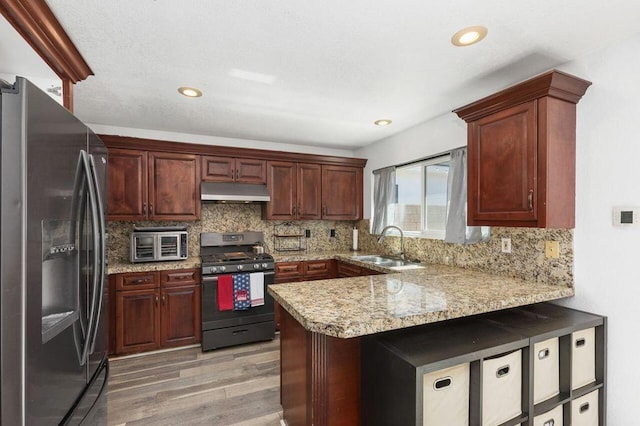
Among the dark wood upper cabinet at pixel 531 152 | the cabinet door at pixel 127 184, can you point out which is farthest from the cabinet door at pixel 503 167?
the cabinet door at pixel 127 184

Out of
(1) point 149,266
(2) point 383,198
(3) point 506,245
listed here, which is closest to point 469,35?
(3) point 506,245

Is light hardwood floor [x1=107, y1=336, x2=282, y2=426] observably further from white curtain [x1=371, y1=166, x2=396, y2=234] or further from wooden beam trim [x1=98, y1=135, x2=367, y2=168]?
wooden beam trim [x1=98, y1=135, x2=367, y2=168]

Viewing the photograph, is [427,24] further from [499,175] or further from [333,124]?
[333,124]

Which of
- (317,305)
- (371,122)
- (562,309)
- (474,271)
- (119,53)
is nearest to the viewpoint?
(317,305)

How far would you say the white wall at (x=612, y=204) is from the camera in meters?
1.68

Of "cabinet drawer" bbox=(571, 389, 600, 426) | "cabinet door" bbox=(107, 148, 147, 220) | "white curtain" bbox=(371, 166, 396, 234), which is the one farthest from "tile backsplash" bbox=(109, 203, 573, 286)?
"cabinet drawer" bbox=(571, 389, 600, 426)

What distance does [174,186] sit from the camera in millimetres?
3398

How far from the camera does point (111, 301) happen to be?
2.91 meters

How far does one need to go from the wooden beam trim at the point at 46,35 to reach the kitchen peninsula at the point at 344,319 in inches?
72.9

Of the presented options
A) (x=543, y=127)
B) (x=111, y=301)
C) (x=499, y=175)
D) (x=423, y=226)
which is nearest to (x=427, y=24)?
(x=543, y=127)

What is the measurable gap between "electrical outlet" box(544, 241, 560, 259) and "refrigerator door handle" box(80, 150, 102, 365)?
2.73 metres

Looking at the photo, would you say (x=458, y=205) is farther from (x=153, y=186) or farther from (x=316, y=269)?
(x=153, y=186)

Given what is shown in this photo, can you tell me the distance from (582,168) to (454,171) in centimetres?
98

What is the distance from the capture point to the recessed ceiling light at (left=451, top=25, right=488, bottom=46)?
159 centimetres
